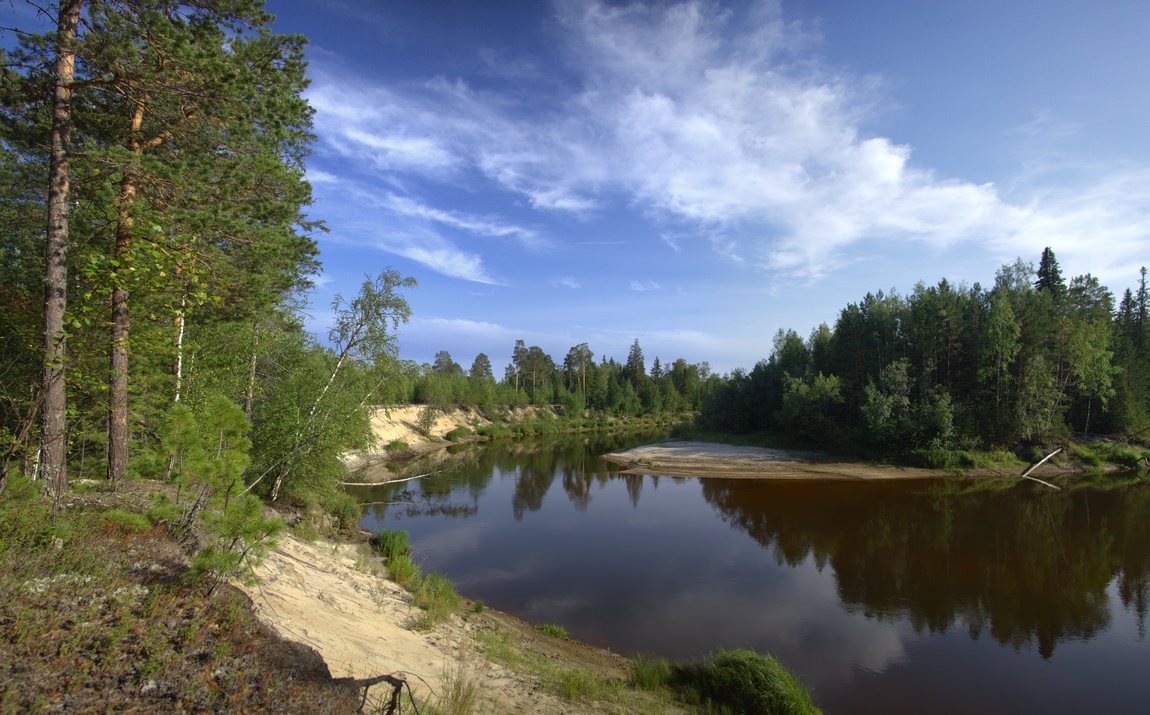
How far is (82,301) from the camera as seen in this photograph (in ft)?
19.3

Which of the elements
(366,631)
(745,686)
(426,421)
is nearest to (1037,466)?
(745,686)

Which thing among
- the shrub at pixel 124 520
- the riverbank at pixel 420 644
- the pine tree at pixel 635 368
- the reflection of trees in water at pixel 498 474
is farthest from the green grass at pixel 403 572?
the pine tree at pixel 635 368

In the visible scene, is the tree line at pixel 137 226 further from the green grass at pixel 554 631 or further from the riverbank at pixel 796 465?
the riverbank at pixel 796 465

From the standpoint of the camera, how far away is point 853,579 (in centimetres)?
1473

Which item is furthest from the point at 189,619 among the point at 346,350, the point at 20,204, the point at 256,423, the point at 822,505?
the point at 822,505

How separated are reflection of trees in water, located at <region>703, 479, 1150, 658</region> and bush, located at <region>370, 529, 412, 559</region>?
39.2 ft

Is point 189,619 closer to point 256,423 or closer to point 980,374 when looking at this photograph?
point 256,423

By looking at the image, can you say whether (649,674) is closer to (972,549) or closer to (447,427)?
(972,549)

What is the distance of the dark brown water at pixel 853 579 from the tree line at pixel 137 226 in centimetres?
883

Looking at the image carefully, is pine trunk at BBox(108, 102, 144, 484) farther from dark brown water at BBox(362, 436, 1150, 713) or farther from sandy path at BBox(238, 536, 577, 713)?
dark brown water at BBox(362, 436, 1150, 713)

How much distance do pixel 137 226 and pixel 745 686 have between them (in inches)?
406

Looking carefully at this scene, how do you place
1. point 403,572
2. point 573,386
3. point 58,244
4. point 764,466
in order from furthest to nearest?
1. point 573,386
2. point 764,466
3. point 403,572
4. point 58,244

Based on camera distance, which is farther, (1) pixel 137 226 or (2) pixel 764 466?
(2) pixel 764 466

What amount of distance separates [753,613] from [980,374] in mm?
31852
